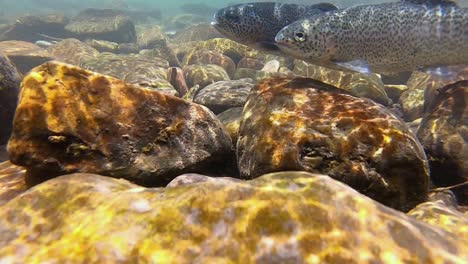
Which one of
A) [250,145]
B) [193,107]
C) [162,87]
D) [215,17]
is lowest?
[162,87]

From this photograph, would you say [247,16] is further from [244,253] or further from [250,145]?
[244,253]

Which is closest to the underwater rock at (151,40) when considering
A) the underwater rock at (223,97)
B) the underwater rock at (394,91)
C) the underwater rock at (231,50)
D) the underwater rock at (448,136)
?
the underwater rock at (231,50)

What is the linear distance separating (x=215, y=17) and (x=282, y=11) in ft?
4.32

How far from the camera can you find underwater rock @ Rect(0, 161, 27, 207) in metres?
3.28

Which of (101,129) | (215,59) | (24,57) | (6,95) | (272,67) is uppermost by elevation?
(101,129)

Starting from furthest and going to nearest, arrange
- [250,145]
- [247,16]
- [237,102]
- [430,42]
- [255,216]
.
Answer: [237,102] → [247,16] → [430,42] → [250,145] → [255,216]

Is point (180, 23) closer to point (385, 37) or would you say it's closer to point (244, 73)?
point (244, 73)

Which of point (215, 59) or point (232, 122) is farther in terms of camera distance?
point (215, 59)

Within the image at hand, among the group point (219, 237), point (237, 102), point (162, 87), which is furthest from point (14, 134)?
point (162, 87)

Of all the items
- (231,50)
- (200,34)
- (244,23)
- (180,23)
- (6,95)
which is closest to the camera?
(6,95)

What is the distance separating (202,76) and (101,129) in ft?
21.6

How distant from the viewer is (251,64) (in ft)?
40.3

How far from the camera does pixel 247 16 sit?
604cm

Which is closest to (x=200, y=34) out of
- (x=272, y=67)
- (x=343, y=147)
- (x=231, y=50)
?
(x=231, y=50)
